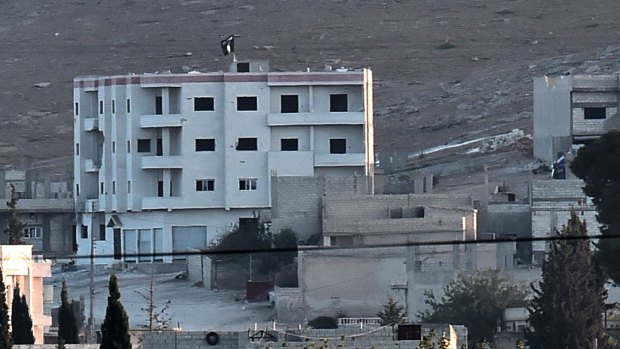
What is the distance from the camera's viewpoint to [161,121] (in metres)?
64.8

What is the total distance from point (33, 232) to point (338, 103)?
1012 cm

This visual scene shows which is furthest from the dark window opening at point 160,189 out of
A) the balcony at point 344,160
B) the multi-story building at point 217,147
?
the balcony at point 344,160

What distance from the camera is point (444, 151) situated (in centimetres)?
8594

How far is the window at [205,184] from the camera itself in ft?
211

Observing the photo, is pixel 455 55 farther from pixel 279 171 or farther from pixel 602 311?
pixel 602 311

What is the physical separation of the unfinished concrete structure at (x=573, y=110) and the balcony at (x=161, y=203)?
1082cm

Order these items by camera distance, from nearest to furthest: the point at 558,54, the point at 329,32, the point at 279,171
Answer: the point at 279,171, the point at 558,54, the point at 329,32

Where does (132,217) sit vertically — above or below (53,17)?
below

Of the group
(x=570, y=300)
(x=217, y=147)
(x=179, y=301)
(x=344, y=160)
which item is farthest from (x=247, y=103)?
(x=570, y=300)

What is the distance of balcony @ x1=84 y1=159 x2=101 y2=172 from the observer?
67.3 metres

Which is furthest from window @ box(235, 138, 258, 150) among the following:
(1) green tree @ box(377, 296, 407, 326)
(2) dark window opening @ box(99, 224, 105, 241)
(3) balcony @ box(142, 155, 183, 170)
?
(1) green tree @ box(377, 296, 407, 326)

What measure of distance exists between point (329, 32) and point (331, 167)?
57860 mm

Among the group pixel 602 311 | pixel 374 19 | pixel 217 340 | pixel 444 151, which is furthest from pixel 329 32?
pixel 217 340

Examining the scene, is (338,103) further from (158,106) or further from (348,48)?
(348,48)
